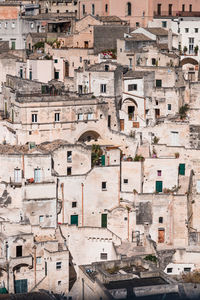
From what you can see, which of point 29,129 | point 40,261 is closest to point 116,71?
point 29,129

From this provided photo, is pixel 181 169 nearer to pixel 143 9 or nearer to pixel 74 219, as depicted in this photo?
pixel 74 219

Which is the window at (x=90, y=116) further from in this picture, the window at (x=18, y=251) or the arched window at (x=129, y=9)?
the arched window at (x=129, y=9)

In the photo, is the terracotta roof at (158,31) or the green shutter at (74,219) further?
the terracotta roof at (158,31)

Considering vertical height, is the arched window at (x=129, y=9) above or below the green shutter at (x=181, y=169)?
above

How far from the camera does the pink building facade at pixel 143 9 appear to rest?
8712cm

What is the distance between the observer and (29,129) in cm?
6731

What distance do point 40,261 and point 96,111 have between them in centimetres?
1487

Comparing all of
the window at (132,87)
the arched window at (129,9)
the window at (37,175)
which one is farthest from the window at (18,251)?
the arched window at (129,9)

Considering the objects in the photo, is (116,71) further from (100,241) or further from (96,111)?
(100,241)

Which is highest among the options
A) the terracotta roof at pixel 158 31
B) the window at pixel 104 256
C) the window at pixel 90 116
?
the terracotta roof at pixel 158 31

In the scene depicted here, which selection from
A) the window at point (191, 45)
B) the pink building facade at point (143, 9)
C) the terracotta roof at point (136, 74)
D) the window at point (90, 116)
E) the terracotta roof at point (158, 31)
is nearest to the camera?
the window at point (90, 116)

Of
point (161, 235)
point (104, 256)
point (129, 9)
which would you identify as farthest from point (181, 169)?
point (129, 9)

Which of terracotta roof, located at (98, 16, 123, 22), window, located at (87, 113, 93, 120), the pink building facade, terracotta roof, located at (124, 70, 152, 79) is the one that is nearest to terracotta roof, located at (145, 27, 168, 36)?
the pink building facade

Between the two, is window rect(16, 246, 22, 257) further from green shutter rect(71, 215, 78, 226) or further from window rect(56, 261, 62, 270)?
green shutter rect(71, 215, 78, 226)
